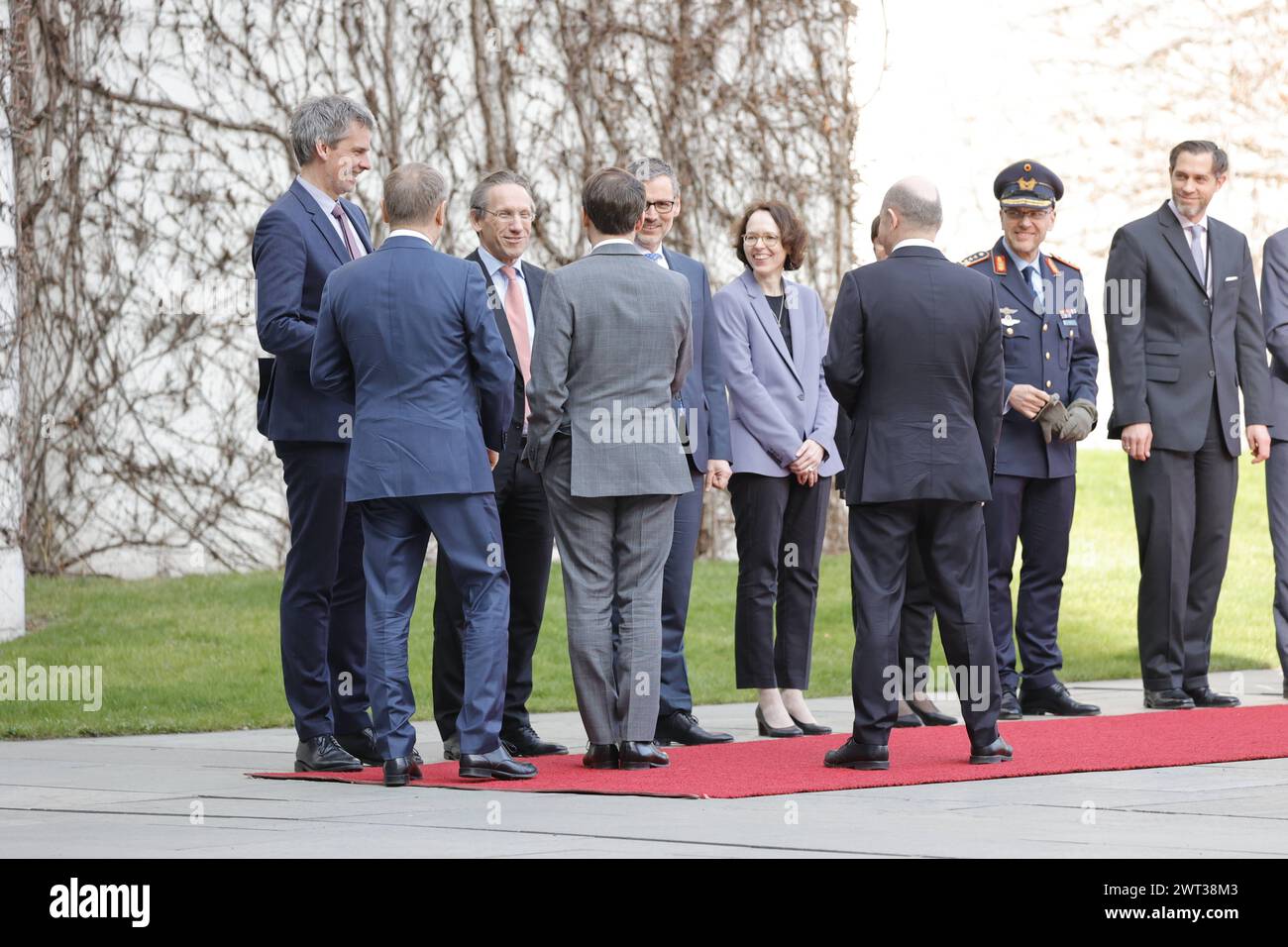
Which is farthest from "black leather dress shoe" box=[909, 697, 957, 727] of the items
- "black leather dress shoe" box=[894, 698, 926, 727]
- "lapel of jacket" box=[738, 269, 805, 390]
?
"lapel of jacket" box=[738, 269, 805, 390]

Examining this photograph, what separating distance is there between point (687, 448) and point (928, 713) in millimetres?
1546

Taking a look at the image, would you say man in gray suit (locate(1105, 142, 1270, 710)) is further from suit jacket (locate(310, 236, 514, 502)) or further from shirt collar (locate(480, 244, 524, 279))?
suit jacket (locate(310, 236, 514, 502))

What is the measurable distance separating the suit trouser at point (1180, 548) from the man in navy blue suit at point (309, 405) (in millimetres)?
3420

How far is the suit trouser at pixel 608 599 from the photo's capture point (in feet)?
19.9

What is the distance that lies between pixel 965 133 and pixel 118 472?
25.5 feet

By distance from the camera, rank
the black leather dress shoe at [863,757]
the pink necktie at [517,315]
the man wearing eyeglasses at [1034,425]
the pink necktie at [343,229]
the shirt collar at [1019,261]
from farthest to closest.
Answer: the shirt collar at [1019,261]
the man wearing eyeglasses at [1034,425]
the pink necktie at [517,315]
the pink necktie at [343,229]
the black leather dress shoe at [863,757]

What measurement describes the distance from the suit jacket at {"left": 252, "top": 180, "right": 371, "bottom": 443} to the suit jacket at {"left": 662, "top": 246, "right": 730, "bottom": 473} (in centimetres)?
129

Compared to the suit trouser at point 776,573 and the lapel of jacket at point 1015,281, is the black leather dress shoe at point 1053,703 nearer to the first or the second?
the suit trouser at point 776,573

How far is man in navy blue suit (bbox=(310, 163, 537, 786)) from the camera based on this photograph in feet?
18.7

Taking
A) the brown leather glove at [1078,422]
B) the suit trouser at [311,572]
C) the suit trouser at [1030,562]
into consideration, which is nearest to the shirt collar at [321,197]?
the suit trouser at [311,572]

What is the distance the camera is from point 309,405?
6145 mm

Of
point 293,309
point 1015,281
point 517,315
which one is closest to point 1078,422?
point 1015,281

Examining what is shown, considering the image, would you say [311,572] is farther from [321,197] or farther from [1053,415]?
[1053,415]

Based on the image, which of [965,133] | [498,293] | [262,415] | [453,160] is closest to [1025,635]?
[498,293]
